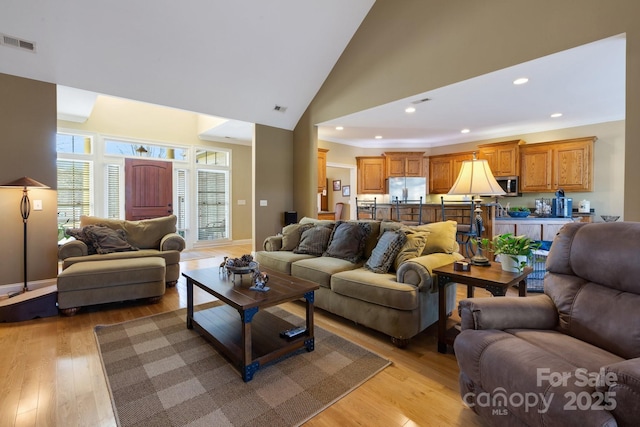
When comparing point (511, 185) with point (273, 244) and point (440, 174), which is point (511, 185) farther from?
point (273, 244)

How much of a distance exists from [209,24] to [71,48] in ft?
5.27

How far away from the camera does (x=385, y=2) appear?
4.21 metres

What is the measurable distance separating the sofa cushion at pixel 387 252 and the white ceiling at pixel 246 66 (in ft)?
7.07

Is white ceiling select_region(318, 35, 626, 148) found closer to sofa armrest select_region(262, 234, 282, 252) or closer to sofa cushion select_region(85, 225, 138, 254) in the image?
sofa armrest select_region(262, 234, 282, 252)

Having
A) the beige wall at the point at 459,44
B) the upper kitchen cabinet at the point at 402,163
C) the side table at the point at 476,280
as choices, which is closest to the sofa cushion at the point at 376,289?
the side table at the point at 476,280

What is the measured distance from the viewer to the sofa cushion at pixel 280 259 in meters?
3.45

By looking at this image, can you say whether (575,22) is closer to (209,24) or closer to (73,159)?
(209,24)

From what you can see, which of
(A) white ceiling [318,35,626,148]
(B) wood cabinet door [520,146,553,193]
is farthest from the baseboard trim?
(B) wood cabinet door [520,146,553,193]

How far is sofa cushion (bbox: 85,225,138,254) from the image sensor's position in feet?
12.2

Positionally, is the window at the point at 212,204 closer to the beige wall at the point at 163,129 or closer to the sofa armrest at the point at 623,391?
the beige wall at the point at 163,129

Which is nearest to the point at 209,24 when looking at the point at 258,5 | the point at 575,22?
the point at 258,5

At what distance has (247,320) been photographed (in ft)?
6.26

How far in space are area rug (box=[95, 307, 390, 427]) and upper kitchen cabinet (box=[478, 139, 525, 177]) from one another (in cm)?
583

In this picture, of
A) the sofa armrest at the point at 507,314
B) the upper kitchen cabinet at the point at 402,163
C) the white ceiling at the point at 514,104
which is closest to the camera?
the sofa armrest at the point at 507,314
